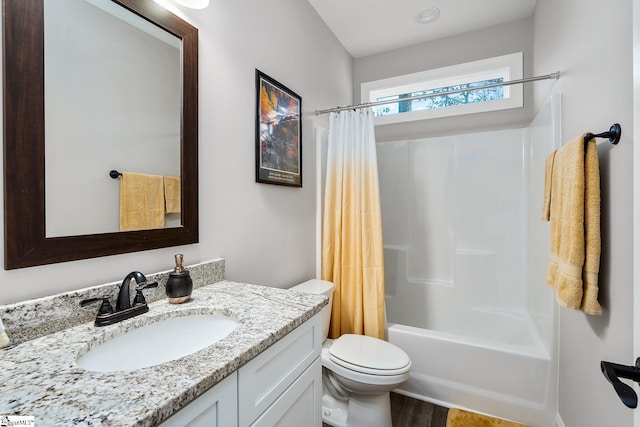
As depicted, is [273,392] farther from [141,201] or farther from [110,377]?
[141,201]

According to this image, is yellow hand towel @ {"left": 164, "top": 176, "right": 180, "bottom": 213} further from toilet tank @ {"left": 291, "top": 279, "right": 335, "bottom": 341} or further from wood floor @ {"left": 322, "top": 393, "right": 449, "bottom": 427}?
wood floor @ {"left": 322, "top": 393, "right": 449, "bottom": 427}

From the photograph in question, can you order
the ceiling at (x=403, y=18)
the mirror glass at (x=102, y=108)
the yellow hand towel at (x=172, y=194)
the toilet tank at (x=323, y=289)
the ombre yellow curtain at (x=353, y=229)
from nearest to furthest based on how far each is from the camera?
the mirror glass at (x=102, y=108), the yellow hand towel at (x=172, y=194), the toilet tank at (x=323, y=289), the ombre yellow curtain at (x=353, y=229), the ceiling at (x=403, y=18)

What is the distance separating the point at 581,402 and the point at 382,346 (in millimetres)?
873

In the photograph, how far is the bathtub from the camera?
1.60m

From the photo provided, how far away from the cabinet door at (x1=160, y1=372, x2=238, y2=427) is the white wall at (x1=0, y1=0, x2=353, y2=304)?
0.56m

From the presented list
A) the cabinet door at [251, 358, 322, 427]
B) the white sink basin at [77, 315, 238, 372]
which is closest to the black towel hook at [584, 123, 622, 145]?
the cabinet door at [251, 358, 322, 427]

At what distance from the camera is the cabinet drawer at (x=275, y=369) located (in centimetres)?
71

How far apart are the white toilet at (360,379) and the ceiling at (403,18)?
206 cm

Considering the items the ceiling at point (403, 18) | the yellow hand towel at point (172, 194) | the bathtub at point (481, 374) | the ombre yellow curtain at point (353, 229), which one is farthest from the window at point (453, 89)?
the yellow hand towel at point (172, 194)

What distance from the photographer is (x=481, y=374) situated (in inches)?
66.8

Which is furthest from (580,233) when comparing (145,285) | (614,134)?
(145,285)

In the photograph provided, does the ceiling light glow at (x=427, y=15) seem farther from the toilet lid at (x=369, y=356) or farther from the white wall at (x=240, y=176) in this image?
the toilet lid at (x=369, y=356)

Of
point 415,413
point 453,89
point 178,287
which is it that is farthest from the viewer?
point 453,89

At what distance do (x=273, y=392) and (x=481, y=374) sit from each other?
57.7 inches
